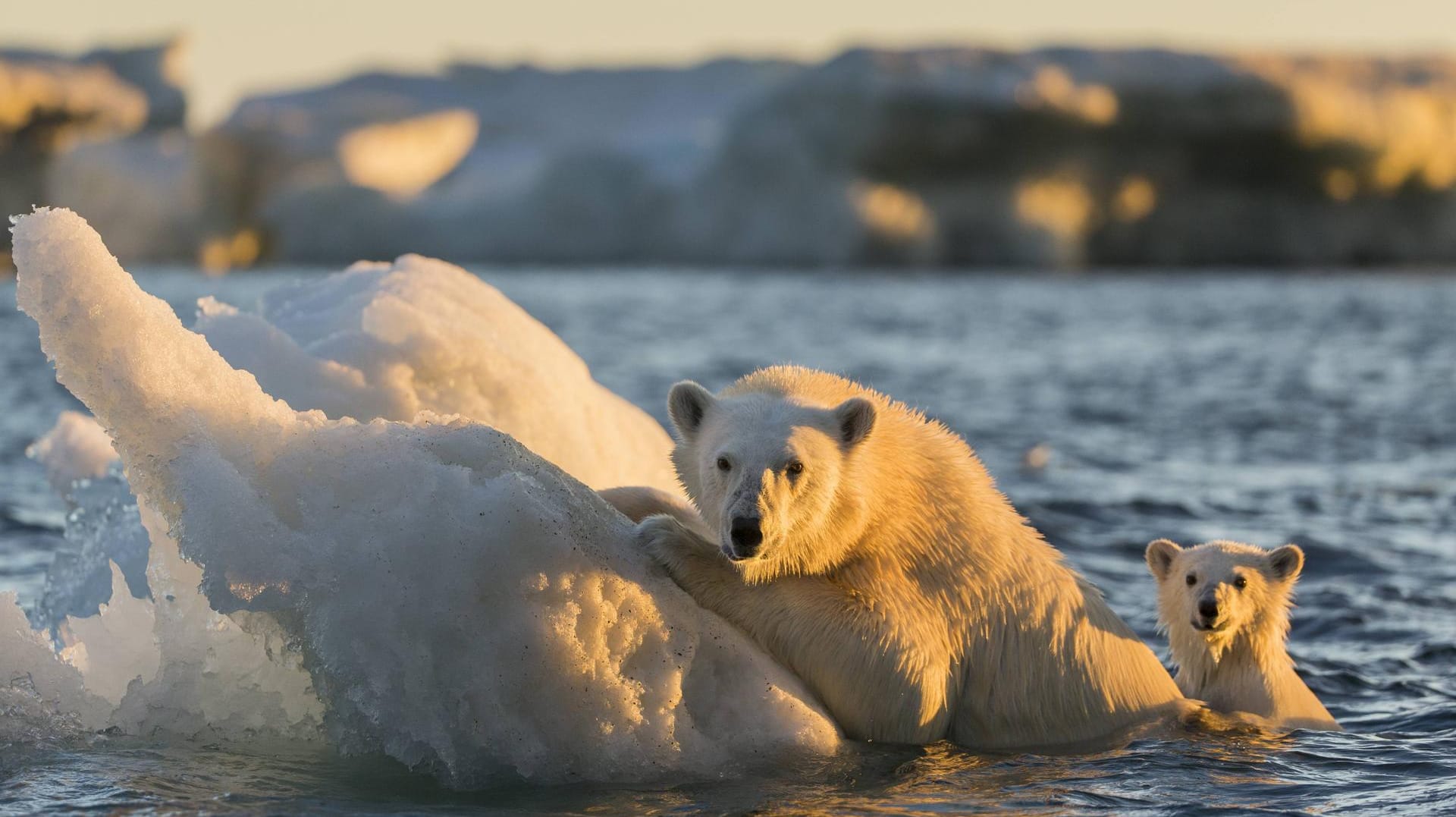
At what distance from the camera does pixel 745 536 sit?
4.42 metres

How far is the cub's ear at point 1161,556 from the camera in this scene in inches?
246

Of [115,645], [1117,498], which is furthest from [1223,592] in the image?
[1117,498]

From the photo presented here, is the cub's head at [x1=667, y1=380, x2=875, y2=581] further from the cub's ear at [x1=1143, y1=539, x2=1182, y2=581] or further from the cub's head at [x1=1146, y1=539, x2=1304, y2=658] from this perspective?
the cub's ear at [x1=1143, y1=539, x2=1182, y2=581]

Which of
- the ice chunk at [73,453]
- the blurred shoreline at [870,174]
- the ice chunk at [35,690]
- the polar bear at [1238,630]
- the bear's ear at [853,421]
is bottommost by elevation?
the ice chunk at [35,690]

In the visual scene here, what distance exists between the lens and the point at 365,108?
2172 inches

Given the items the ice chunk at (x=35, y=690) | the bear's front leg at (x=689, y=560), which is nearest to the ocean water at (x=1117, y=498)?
the ice chunk at (x=35, y=690)

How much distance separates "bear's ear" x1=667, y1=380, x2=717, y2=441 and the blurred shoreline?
42.6 metres

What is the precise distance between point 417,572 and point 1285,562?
339 cm

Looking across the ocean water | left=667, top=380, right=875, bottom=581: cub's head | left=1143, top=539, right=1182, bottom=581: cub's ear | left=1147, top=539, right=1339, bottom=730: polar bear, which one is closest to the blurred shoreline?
the ocean water

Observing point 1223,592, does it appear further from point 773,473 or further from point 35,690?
point 35,690

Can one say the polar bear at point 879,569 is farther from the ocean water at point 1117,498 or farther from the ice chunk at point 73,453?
the ice chunk at point 73,453

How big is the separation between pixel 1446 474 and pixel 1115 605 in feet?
21.6

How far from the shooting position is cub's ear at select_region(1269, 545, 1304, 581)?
6.07 m

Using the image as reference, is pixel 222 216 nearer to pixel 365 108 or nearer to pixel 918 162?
pixel 365 108
